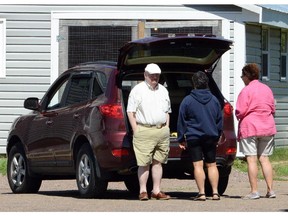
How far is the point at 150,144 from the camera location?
44.0 feet

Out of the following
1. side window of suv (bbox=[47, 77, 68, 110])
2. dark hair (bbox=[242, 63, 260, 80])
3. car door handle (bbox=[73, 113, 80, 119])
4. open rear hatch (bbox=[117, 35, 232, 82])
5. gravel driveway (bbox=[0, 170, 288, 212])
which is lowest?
gravel driveway (bbox=[0, 170, 288, 212])

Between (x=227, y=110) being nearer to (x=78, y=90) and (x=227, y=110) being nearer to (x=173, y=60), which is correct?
(x=173, y=60)

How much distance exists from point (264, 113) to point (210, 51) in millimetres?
1051

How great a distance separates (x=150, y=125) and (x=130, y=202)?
98cm

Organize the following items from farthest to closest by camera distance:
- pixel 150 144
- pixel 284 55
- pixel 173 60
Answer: pixel 284 55
pixel 173 60
pixel 150 144

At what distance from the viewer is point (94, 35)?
73.1ft

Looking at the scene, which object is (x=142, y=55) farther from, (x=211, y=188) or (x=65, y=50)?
(x=65, y=50)

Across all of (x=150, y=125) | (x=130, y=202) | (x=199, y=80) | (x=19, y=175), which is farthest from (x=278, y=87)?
(x=130, y=202)

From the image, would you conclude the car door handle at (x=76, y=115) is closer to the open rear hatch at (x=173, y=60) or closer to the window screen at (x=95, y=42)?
the open rear hatch at (x=173, y=60)

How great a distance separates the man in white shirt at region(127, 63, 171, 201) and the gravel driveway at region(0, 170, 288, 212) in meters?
0.37

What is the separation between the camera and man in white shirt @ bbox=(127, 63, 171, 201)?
13.4 m

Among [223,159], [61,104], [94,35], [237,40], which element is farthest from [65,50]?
[223,159]

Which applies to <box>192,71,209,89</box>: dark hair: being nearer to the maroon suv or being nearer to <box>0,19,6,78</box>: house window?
the maroon suv

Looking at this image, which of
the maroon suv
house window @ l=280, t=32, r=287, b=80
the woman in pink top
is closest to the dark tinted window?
the maroon suv
